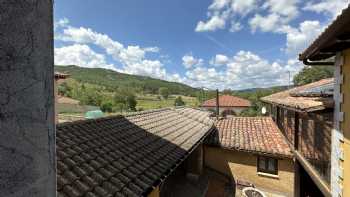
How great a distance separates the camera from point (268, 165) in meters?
14.2

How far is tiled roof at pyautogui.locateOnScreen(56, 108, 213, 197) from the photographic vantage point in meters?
4.00

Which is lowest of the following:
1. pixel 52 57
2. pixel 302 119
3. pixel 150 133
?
pixel 150 133

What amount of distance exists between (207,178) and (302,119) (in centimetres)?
690

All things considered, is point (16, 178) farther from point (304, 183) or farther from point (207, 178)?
point (207, 178)

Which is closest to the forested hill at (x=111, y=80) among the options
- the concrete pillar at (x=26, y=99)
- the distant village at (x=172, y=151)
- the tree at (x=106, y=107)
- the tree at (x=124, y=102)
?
the tree at (x=124, y=102)

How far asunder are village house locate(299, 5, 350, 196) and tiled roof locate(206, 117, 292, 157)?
826 centimetres

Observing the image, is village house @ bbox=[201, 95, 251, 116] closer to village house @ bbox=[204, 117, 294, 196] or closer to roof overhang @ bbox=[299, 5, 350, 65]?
village house @ bbox=[204, 117, 294, 196]

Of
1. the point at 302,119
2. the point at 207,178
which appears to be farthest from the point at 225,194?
the point at 302,119

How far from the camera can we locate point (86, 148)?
17.4 feet

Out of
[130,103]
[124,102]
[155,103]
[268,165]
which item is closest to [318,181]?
[268,165]

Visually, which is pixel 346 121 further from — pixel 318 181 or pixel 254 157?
pixel 254 157

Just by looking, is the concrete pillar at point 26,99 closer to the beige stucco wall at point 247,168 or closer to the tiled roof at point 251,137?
the tiled roof at point 251,137

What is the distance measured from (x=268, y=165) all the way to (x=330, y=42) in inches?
455

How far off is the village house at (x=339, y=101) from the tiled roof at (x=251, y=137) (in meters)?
8.26
